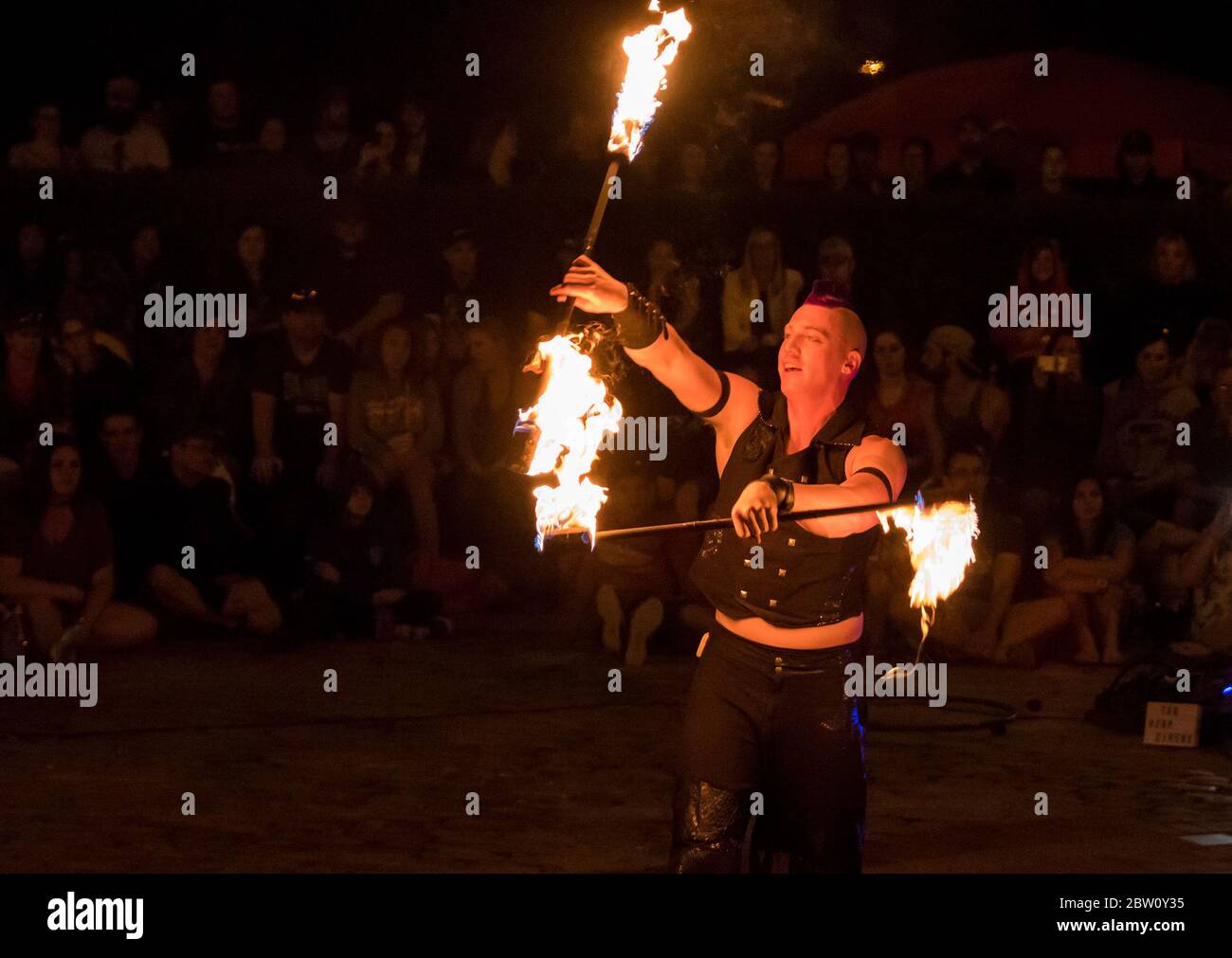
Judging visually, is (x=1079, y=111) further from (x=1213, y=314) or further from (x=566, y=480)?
(x=566, y=480)

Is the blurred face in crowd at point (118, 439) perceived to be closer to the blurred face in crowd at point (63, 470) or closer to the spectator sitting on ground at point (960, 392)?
the blurred face in crowd at point (63, 470)

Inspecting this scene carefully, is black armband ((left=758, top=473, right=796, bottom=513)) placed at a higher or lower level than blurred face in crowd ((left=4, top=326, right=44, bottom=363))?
lower

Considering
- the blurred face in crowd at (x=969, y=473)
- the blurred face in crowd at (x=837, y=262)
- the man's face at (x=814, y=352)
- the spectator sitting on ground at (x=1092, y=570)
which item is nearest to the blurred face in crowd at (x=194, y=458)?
the blurred face in crowd at (x=837, y=262)

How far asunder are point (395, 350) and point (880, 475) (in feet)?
18.8

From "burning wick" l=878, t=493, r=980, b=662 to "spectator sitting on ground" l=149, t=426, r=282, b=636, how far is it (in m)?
5.32

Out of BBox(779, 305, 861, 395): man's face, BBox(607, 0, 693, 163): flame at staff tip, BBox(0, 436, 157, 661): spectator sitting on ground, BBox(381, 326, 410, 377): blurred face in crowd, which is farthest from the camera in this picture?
BBox(381, 326, 410, 377): blurred face in crowd

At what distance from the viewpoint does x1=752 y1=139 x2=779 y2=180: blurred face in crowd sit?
10.2 m

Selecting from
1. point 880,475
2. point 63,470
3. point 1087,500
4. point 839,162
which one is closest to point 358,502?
point 63,470

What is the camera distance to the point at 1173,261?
977 centimetres

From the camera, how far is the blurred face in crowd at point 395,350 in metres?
9.55

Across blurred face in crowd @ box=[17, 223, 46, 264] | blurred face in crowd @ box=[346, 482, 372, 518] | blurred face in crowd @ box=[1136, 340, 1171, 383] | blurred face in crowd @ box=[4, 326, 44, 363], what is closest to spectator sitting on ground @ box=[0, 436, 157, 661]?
blurred face in crowd @ box=[4, 326, 44, 363]

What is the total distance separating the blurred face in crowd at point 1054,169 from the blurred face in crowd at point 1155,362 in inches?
55.5

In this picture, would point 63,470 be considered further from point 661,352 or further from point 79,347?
point 661,352

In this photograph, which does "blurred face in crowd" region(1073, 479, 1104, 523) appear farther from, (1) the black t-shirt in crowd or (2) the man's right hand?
(2) the man's right hand
